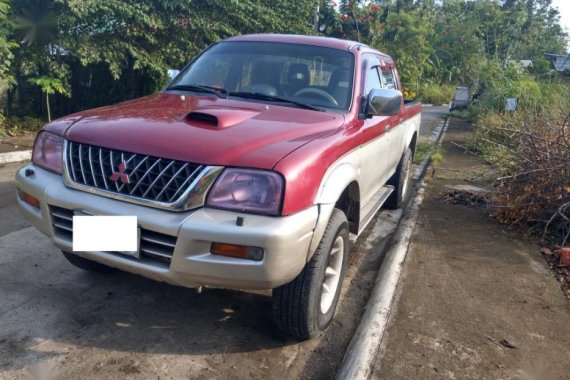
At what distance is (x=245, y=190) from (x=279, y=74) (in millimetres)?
1629

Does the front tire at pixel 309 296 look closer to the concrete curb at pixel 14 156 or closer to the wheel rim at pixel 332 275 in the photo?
the wheel rim at pixel 332 275

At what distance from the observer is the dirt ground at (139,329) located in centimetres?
258

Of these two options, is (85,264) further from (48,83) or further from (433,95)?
(433,95)

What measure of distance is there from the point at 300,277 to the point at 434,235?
98.9 inches

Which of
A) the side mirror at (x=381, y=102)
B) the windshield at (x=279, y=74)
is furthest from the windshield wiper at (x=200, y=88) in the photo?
the side mirror at (x=381, y=102)

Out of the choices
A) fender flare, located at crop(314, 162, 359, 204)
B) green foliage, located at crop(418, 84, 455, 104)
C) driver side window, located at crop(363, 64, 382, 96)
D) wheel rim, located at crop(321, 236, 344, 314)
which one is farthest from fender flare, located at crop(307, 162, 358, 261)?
green foliage, located at crop(418, 84, 455, 104)

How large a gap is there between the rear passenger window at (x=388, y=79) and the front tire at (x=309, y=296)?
2.21m

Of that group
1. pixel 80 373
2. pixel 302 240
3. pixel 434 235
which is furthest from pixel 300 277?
pixel 434 235

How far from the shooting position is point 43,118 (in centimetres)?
937

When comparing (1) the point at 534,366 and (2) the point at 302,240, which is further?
(1) the point at 534,366

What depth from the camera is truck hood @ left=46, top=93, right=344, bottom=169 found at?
2.40 meters

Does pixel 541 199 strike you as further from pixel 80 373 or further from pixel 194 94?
pixel 80 373

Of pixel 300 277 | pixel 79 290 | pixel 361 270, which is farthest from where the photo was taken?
pixel 361 270

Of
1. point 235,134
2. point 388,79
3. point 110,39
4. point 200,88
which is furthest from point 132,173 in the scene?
point 110,39
